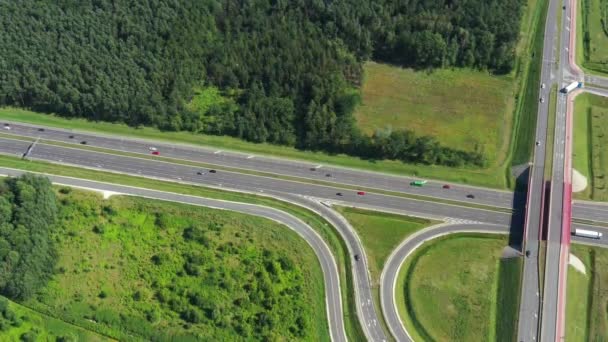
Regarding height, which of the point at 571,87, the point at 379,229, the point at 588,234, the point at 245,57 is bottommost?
the point at 379,229

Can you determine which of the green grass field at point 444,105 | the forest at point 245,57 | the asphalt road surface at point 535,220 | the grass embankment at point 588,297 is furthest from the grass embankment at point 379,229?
the grass embankment at point 588,297

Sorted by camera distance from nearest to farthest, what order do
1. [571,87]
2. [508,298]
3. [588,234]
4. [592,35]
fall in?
1. [508,298]
2. [588,234]
3. [571,87]
4. [592,35]

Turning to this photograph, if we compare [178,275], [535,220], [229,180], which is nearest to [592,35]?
[535,220]

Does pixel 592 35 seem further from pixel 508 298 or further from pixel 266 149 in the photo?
pixel 266 149

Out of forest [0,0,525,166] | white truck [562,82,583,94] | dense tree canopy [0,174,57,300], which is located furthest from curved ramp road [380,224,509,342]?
dense tree canopy [0,174,57,300]

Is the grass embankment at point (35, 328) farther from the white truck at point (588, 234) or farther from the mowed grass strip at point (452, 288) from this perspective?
the white truck at point (588, 234)
